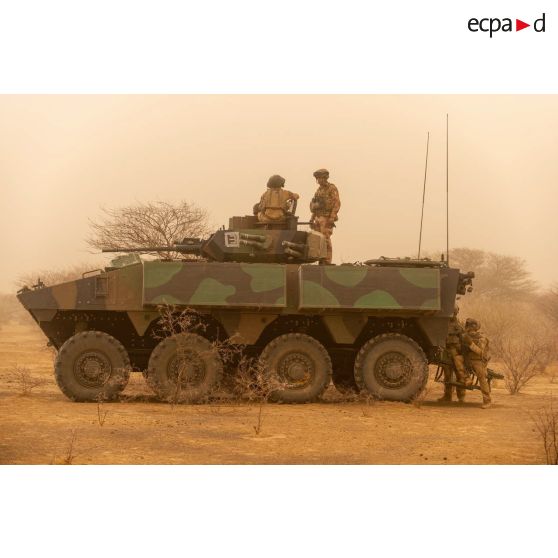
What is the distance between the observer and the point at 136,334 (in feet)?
42.6

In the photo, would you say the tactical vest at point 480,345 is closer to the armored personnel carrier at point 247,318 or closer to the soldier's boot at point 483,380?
the soldier's boot at point 483,380

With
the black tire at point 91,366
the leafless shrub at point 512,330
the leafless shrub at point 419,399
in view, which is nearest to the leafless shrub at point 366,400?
the leafless shrub at point 419,399

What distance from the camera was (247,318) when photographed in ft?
41.1

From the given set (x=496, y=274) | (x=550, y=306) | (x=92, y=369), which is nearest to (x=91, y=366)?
(x=92, y=369)

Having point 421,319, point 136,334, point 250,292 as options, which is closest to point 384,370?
point 421,319

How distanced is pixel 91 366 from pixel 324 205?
4182 mm

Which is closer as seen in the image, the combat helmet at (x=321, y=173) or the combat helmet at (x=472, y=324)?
the combat helmet at (x=472, y=324)

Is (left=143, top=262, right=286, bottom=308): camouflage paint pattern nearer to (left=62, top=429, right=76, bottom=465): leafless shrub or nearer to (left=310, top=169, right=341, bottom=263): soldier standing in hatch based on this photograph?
(left=310, top=169, right=341, bottom=263): soldier standing in hatch

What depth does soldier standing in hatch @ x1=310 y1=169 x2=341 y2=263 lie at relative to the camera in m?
13.9

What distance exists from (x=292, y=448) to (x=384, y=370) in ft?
12.9

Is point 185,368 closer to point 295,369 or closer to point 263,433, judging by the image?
point 295,369

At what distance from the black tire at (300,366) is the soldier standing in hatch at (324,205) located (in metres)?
2.03

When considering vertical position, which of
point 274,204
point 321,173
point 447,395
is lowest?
point 447,395

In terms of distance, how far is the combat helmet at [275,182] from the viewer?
13.3 m
